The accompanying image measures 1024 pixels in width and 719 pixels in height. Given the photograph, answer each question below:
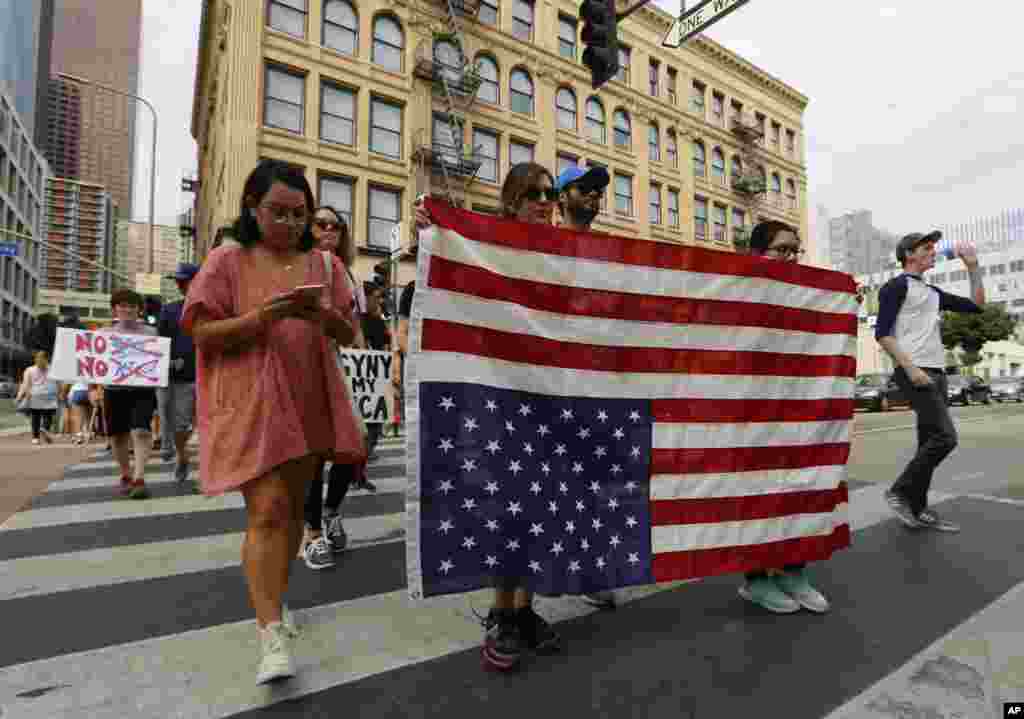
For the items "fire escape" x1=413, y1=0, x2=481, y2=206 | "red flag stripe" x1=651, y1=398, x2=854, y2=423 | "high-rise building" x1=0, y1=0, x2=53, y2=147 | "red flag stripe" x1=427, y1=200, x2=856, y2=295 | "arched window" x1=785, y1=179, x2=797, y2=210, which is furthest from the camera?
"high-rise building" x1=0, y1=0, x2=53, y2=147

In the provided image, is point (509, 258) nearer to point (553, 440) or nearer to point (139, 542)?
point (553, 440)

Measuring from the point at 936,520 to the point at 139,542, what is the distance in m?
5.15

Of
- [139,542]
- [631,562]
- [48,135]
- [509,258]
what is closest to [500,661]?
[631,562]

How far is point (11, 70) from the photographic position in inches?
2953

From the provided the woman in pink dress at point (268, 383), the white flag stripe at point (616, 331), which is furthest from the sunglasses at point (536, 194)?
the woman in pink dress at point (268, 383)

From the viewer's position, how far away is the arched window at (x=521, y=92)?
22219 millimetres

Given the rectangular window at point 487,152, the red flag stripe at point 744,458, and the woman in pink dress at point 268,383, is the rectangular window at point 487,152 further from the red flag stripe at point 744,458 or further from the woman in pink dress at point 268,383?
the woman in pink dress at point 268,383

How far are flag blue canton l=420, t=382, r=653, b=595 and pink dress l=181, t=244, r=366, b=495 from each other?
416mm

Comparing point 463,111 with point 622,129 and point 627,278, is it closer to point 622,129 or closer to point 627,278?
point 622,129

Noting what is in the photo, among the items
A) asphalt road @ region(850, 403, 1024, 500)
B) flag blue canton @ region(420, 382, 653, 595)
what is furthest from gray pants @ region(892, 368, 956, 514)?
flag blue canton @ region(420, 382, 653, 595)

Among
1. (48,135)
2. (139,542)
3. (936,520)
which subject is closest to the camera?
(139,542)

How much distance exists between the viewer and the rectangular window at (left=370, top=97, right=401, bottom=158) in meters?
19.1

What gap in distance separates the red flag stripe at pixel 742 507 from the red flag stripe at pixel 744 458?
0.12 meters

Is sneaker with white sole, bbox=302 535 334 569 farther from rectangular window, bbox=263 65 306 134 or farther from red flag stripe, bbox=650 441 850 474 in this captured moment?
rectangular window, bbox=263 65 306 134
